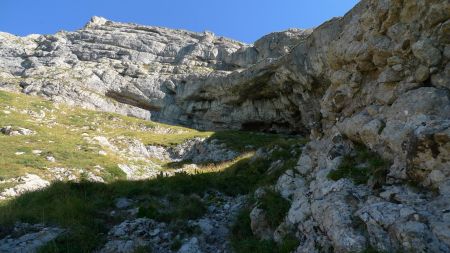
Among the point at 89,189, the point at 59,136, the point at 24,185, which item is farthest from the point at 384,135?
the point at 59,136

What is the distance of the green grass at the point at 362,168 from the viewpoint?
386 inches

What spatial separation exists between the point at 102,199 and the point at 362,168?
34.5 ft

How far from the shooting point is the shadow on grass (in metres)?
12.3

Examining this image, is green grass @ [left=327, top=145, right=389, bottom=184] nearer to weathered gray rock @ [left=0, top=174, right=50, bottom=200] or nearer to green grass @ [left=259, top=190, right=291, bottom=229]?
green grass @ [left=259, top=190, right=291, bottom=229]

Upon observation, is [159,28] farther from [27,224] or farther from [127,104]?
[27,224]

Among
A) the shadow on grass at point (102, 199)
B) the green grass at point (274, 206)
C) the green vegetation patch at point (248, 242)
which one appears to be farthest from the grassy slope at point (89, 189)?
the green grass at point (274, 206)

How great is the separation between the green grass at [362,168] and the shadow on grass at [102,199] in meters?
4.69

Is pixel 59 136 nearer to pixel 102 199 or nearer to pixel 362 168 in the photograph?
pixel 102 199

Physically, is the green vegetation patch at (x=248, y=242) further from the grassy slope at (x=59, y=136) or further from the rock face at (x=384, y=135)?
the grassy slope at (x=59, y=136)

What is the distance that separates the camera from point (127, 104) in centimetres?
6669

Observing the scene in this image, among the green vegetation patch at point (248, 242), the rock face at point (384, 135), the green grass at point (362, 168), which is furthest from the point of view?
the green grass at point (362, 168)

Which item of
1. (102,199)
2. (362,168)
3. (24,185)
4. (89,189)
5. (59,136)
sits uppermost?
(59,136)

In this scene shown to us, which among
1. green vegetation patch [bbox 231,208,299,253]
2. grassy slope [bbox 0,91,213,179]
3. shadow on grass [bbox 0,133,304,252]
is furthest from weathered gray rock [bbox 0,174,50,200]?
green vegetation patch [bbox 231,208,299,253]

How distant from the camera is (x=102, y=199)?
1567 centimetres
